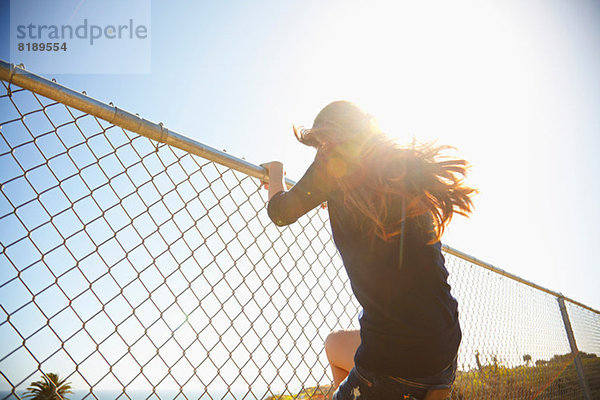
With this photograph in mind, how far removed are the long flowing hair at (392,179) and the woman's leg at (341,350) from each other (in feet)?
2.22

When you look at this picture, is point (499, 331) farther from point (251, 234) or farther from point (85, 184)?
point (85, 184)

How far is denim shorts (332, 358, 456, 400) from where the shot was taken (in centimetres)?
121

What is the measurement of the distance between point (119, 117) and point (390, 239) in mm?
1353

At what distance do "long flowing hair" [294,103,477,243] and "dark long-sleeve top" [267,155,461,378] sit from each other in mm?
17

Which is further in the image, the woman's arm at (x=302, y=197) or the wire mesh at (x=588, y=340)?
the wire mesh at (x=588, y=340)

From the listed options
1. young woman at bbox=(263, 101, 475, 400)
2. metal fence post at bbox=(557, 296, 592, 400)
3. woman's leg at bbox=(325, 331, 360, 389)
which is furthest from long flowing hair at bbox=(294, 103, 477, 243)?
metal fence post at bbox=(557, 296, 592, 400)

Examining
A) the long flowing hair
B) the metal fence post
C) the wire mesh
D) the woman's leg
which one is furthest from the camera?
the wire mesh

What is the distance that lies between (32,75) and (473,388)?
4.20 m

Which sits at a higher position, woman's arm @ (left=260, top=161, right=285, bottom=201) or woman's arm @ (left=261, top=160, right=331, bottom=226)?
woman's arm @ (left=260, top=161, right=285, bottom=201)

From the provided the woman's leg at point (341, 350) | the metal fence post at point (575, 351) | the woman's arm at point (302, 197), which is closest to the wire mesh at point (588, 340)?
the metal fence post at point (575, 351)

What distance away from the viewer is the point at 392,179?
1.32 m

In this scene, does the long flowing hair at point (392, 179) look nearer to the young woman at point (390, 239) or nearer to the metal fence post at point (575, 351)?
the young woman at point (390, 239)

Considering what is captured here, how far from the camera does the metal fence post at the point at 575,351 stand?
5.34 meters

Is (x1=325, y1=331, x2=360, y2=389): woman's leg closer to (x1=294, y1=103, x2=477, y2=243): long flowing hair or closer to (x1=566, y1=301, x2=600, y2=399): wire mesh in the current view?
(x1=294, y1=103, x2=477, y2=243): long flowing hair
